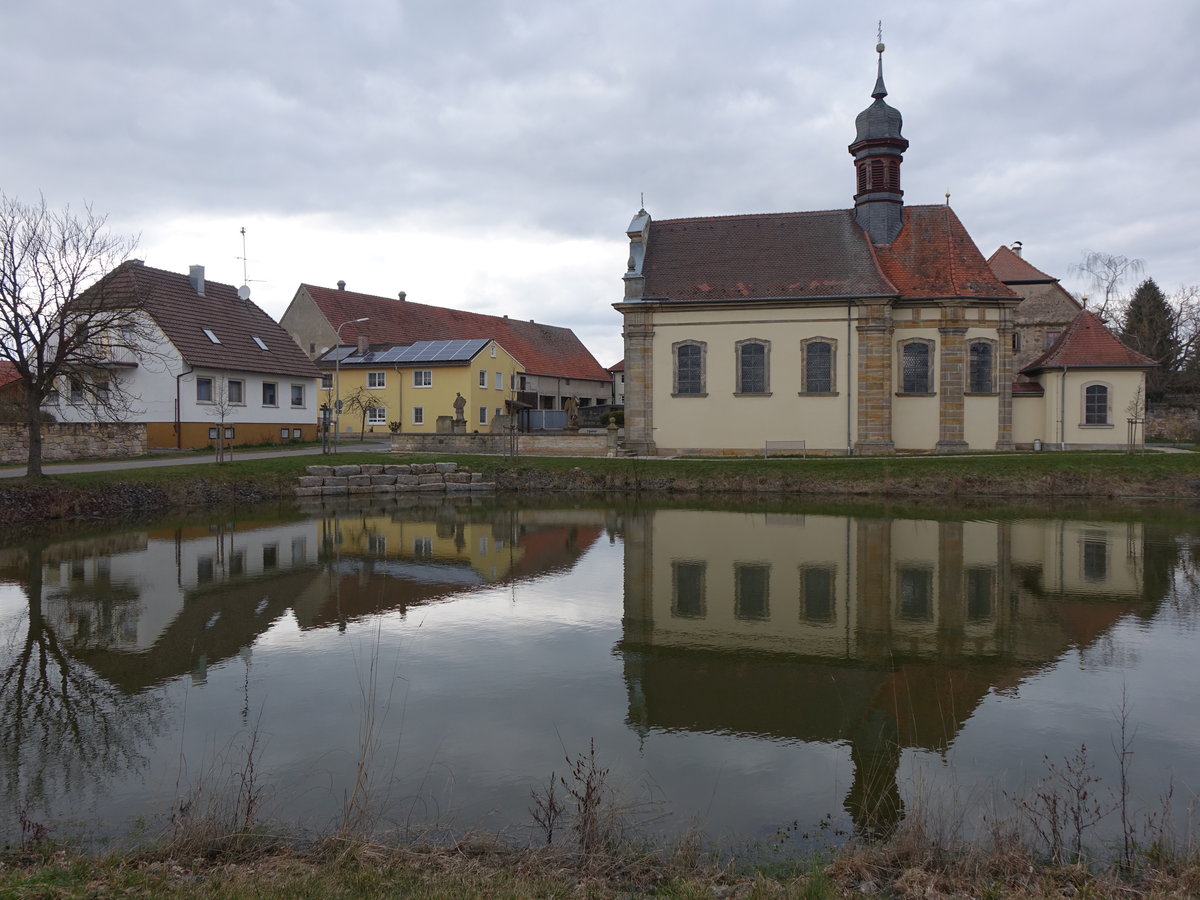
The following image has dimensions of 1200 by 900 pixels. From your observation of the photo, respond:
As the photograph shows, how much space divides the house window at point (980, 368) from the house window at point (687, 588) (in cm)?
2335

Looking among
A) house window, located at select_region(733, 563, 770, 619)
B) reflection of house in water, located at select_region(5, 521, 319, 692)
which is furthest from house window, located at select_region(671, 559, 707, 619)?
reflection of house in water, located at select_region(5, 521, 319, 692)

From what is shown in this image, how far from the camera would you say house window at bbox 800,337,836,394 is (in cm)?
3484

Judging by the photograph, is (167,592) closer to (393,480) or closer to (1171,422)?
(393,480)

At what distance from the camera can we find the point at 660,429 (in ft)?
119

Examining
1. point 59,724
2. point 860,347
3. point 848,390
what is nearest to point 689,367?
point 848,390

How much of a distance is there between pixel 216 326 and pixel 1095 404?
128 ft

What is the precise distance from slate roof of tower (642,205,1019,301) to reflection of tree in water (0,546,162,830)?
28943 mm

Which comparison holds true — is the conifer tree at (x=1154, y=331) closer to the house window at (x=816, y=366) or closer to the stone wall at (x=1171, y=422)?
the stone wall at (x=1171, y=422)

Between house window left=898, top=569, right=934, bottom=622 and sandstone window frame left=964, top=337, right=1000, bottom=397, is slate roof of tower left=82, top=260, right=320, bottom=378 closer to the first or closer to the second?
house window left=898, top=569, right=934, bottom=622

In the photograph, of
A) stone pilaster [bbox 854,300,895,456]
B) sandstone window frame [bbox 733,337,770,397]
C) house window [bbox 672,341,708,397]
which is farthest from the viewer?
house window [bbox 672,341,708,397]

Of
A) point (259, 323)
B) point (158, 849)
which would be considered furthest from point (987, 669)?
point (259, 323)

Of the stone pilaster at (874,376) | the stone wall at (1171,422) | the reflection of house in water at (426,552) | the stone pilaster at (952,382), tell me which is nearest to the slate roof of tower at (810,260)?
the stone pilaster at (874,376)

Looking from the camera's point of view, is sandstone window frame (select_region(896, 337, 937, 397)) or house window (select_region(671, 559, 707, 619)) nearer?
house window (select_region(671, 559, 707, 619))

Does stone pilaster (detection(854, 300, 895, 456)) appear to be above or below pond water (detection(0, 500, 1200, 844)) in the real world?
above
